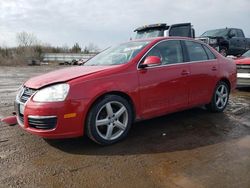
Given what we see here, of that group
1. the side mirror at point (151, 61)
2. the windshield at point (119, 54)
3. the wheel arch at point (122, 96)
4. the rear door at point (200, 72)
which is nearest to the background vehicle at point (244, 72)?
the rear door at point (200, 72)

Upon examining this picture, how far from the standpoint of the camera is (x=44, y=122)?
3.76 m

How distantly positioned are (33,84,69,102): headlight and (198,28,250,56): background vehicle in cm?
1200

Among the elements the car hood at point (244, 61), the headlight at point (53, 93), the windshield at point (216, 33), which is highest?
the windshield at point (216, 33)

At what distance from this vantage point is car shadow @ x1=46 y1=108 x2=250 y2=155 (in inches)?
159

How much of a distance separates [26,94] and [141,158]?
182 centimetres

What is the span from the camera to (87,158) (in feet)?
12.2

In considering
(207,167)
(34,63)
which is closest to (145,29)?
(207,167)

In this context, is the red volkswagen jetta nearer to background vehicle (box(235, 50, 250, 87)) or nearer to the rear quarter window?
the rear quarter window

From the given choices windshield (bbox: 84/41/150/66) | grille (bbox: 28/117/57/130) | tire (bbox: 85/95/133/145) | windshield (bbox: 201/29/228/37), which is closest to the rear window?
windshield (bbox: 84/41/150/66)

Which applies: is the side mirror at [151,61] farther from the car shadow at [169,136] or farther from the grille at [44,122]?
the grille at [44,122]

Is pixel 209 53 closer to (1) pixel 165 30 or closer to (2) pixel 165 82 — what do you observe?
(2) pixel 165 82

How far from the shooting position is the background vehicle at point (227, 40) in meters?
15.0

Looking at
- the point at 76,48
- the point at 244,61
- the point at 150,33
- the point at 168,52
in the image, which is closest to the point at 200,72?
the point at 168,52

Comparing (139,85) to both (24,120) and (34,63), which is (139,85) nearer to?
(24,120)
